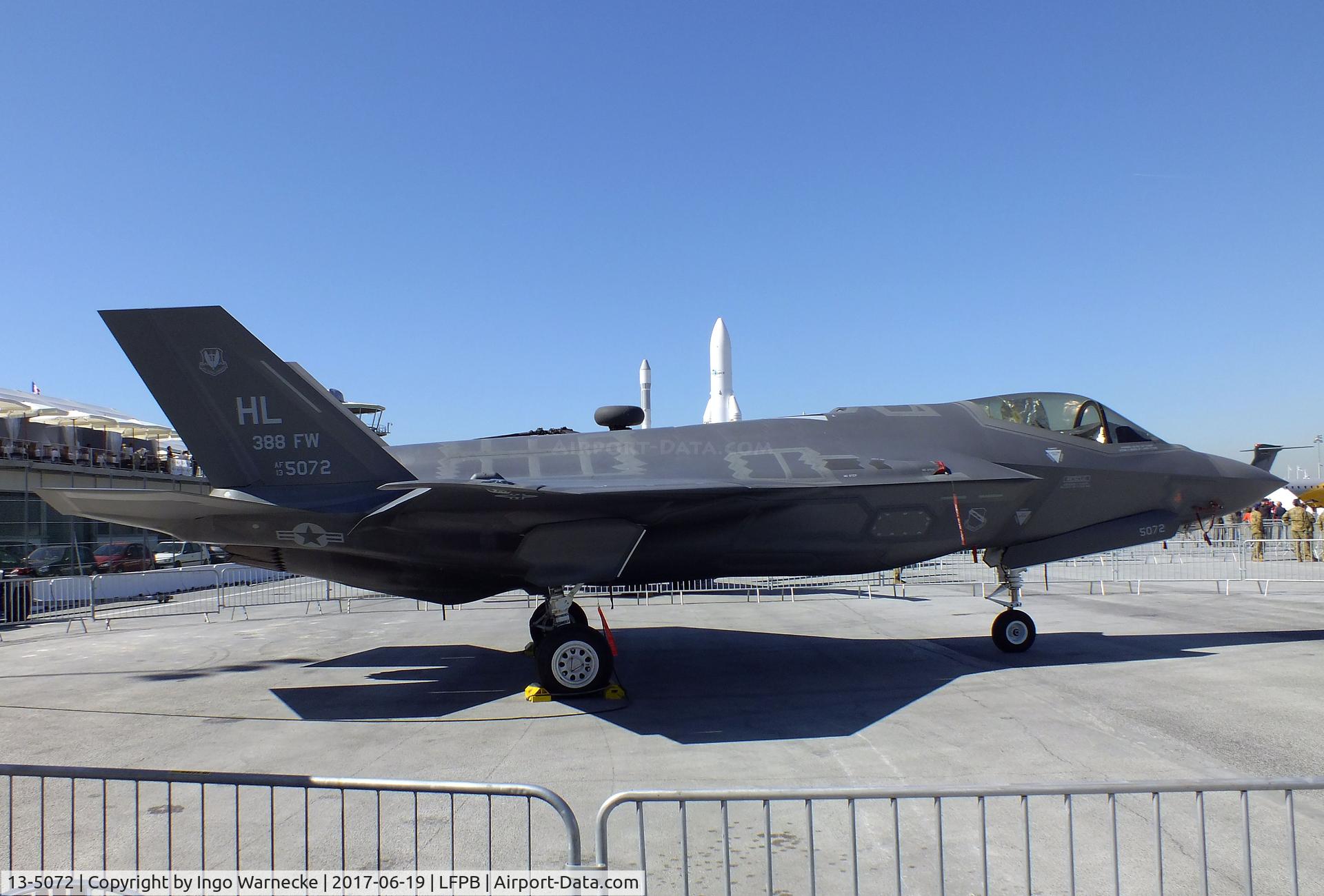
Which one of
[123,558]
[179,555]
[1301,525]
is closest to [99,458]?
[179,555]

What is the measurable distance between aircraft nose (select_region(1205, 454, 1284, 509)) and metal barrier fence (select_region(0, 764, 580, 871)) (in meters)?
9.80

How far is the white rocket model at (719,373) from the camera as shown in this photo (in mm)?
47656

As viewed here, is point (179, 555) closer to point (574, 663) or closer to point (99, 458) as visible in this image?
point (99, 458)

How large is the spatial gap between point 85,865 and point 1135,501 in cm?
1115

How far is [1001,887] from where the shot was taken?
4055 millimetres

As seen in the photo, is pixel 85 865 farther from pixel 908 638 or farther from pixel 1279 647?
pixel 1279 647

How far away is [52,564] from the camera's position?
2712cm

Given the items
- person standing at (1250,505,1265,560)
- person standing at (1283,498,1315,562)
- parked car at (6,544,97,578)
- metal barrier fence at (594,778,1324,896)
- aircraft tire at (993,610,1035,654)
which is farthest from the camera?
parked car at (6,544,97,578)

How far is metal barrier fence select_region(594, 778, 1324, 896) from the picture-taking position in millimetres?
4055

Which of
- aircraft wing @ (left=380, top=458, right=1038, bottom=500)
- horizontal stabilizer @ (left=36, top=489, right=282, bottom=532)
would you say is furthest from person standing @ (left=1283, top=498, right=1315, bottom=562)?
horizontal stabilizer @ (left=36, top=489, right=282, bottom=532)

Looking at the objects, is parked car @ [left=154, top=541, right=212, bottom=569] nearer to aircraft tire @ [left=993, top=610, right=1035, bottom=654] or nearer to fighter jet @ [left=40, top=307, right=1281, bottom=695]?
fighter jet @ [left=40, top=307, right=1281, bottom=695]

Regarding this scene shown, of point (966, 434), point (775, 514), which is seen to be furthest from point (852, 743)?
point (966, 434)

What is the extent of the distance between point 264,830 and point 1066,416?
991 centimetres

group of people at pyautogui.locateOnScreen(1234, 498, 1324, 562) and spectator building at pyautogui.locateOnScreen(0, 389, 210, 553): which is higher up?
spectator building at pyautogui.locateOnScreen(0, 389, 210, 553)
